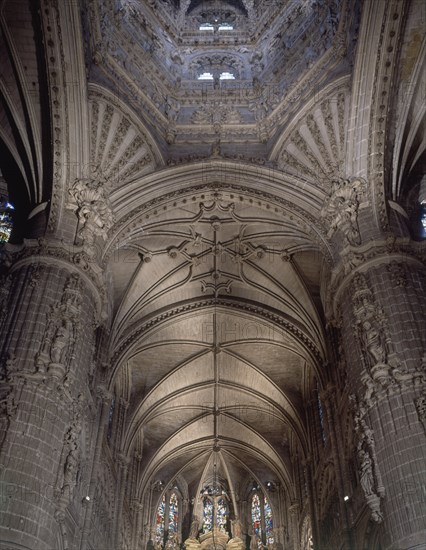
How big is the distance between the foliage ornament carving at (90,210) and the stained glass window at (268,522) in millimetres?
15585

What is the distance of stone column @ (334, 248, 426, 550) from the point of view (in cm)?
1094

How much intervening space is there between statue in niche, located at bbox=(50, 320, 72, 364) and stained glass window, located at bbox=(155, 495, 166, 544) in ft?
49.5

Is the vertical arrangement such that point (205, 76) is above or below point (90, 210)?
above

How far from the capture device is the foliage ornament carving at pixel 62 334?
41.2 ft

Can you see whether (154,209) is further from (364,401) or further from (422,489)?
(422,489)

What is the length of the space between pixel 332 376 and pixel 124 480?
7682mm

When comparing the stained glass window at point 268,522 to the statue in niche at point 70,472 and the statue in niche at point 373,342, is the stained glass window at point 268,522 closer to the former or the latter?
the statue in niche at point 373,342

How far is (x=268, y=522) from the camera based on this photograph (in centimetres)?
2641

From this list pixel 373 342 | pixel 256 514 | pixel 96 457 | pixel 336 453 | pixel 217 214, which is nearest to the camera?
pixel 373 342

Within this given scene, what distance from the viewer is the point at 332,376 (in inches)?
768

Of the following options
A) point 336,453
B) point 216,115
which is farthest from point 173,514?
point 216,115

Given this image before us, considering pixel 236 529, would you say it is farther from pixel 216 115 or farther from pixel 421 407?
pixel 421 407

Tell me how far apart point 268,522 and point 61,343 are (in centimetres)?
1676

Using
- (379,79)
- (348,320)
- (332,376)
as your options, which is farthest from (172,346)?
(379,79)
